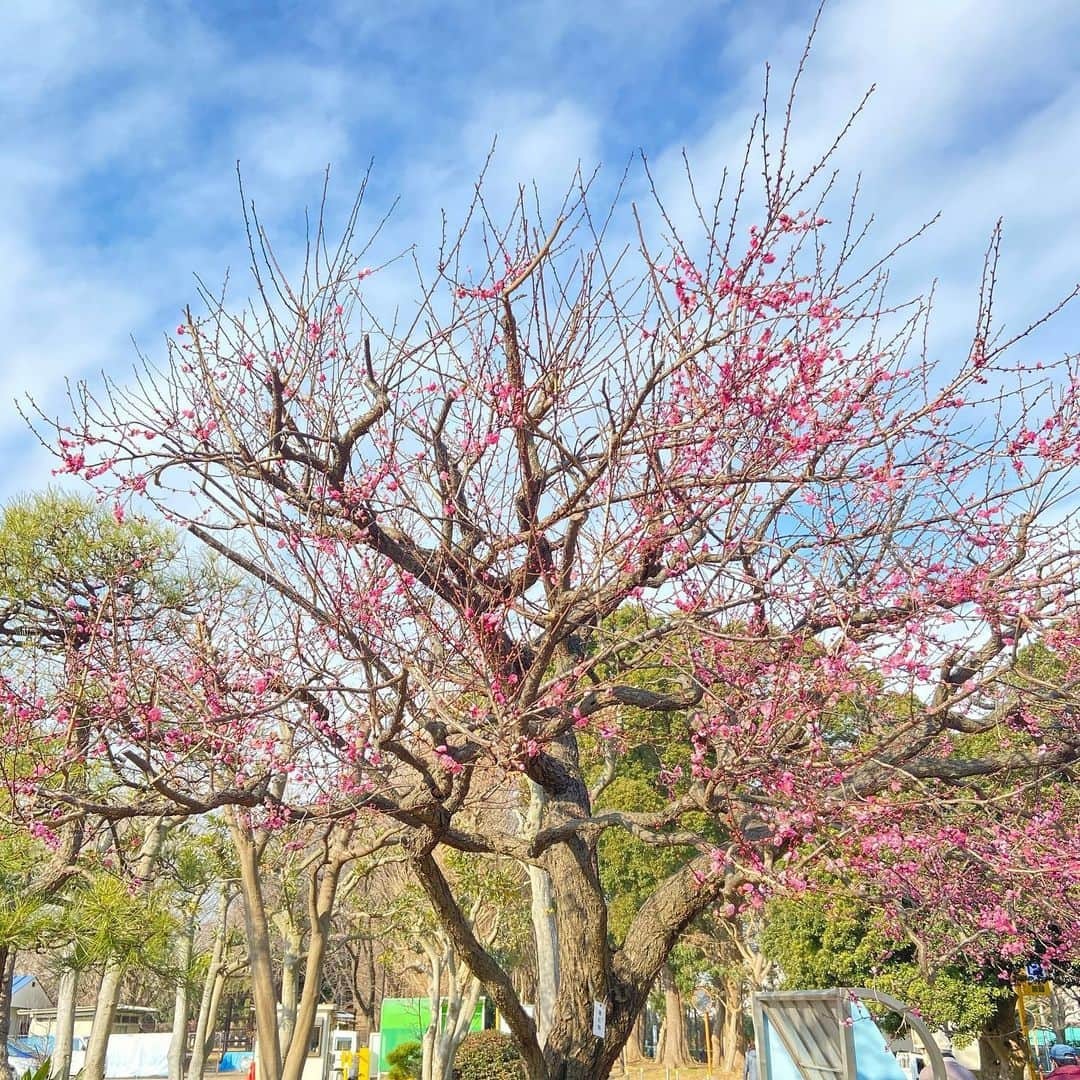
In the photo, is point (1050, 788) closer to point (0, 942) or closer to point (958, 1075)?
point (0, 942)

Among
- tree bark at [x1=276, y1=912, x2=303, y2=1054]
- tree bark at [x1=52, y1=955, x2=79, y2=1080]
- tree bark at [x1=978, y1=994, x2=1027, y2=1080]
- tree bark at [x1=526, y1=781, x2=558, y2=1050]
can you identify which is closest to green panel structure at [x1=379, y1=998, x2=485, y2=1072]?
tree bark at [x1=276, y1=912, x2=303, y2=1054]

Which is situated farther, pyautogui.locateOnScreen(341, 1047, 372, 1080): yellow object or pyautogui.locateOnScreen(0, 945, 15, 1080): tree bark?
pyautogui.locateOnScreen(341, 1047, 372, 1080): yellow object

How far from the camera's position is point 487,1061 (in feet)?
55.3

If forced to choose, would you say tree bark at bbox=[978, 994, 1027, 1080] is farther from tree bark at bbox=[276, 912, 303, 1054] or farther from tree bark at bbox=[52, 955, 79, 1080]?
tree bark at bbox=[52, 955, 79, 1080]

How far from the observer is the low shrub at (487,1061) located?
16641mm

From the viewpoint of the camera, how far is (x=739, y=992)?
23859mm

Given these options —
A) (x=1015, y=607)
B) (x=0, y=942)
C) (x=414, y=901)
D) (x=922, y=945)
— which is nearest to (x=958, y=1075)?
(x=414, y=901)

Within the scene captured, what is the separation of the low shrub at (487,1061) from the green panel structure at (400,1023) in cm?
529

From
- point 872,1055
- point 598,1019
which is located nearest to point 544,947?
point 872,1055

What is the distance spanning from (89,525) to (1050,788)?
933 centimetres

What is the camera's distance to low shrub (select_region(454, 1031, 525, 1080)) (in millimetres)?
16641

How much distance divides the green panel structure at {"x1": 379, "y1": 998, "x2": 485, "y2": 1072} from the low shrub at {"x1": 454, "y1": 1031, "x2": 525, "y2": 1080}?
208 inches

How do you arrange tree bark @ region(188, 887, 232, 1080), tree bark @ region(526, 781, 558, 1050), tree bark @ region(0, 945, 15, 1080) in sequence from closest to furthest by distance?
tree bark @ region(0, 945, 15, 1080)
tree bark @ region(526, 781, 558, 1050)
tree bark @ region(188, 887, 232, 1080)

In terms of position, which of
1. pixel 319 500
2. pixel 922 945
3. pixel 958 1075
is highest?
pixel 319 500
